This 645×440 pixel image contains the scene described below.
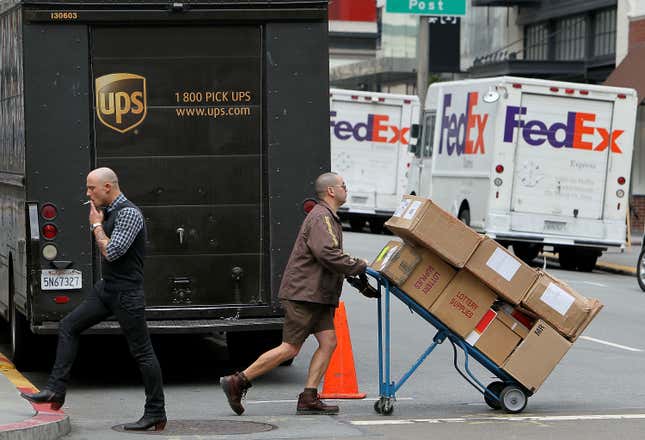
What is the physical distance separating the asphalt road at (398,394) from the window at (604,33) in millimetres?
22679

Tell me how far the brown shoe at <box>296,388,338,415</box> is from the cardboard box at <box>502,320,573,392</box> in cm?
132

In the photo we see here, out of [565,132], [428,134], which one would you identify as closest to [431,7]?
[428,134]

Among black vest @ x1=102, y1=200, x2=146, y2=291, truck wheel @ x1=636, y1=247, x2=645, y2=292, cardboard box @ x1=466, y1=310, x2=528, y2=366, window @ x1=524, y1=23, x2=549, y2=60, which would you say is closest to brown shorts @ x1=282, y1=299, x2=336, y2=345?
cardboard box @ x1=466, y1=310, x2=528, y2=366

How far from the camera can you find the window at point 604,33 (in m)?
38.7

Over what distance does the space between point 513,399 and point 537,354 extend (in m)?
0.38

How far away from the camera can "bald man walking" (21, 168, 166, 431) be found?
9.69 meters

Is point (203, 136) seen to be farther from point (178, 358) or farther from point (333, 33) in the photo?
point (333, 33)

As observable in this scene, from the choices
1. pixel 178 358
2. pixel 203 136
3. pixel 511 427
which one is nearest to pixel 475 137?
pixel 178 358

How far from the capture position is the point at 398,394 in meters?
12.1

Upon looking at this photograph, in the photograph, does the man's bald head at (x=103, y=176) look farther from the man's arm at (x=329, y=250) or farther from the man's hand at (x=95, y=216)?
the man's arm at (x=329, y=250)

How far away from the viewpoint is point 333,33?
7131cm

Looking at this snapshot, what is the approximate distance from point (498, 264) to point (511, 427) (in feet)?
4.03

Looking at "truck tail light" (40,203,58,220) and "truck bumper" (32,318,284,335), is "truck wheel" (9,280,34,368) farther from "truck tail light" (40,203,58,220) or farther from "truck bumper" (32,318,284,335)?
"truck tail light" (40,203,58,220)

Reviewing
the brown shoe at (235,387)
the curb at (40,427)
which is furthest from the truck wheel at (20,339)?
the brown shoe at (235,387)
